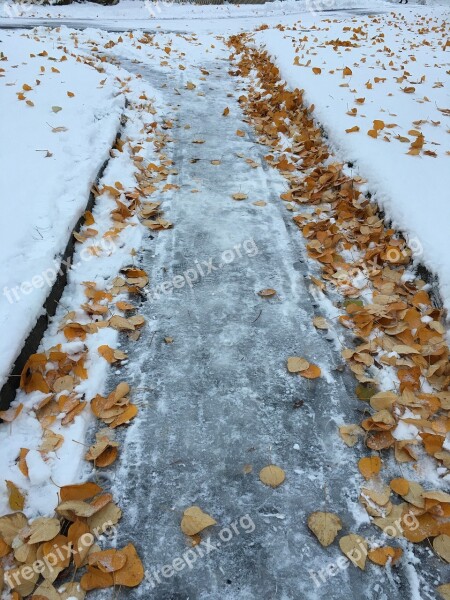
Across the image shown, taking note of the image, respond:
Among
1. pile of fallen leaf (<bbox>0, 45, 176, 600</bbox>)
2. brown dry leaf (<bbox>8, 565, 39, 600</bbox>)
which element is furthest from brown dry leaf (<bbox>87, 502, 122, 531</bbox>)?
brown dry leaf (<bbox>8, 565, 39, 600</bbox>)

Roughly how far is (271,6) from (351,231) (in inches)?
728

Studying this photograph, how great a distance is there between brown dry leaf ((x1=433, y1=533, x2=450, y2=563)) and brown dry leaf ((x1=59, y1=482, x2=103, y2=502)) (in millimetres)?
1367

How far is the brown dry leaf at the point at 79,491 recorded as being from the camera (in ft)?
5.67

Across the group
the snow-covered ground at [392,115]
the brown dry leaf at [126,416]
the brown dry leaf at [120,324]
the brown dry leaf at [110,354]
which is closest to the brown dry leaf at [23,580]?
the brown dry leaf at [126,416]

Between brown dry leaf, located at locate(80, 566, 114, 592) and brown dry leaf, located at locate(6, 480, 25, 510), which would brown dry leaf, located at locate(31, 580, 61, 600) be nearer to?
brown dry leaf, located at locate(80, 566, 114, 592)

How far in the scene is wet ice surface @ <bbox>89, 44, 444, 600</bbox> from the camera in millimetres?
1592

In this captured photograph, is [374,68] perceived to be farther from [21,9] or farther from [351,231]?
[21,9]

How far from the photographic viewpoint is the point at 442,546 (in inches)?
64.9

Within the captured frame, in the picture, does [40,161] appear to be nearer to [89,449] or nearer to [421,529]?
[89,449]

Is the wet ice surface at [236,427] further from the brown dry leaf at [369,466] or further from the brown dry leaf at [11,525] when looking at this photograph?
the brown dry leaf at [11,525]

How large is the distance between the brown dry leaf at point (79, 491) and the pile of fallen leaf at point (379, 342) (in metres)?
0.90

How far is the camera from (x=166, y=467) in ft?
6.23

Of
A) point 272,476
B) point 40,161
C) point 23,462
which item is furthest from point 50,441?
point 40,161

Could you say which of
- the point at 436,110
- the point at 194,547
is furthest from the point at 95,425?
the point at 436,110
